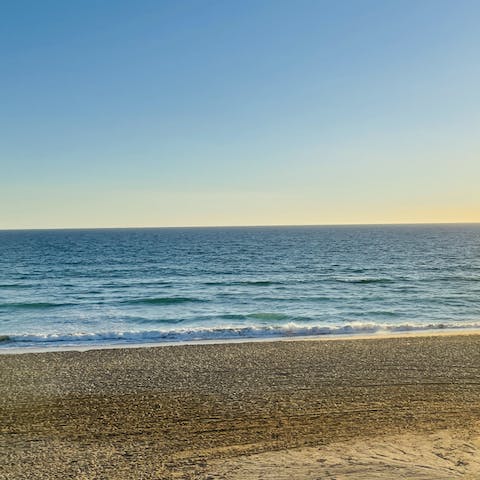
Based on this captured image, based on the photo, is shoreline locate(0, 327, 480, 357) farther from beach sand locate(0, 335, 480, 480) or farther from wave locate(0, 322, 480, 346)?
beach sand locate(0, 335, 480, 480)

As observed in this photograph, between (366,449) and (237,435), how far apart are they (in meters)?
2.33

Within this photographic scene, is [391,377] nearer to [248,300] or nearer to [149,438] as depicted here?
[149,438]

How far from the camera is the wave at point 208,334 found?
19.0 metres

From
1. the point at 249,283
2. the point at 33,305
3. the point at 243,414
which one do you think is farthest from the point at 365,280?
the point at 243,414

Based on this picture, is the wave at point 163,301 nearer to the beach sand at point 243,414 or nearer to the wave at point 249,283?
the wave at point 249,283

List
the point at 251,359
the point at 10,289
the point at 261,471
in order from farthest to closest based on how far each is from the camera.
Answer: the point at 10,289 → the point at 251,359 → the point at 261,471

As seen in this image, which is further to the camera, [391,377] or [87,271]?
[87,271]

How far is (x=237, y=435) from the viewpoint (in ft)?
29.3

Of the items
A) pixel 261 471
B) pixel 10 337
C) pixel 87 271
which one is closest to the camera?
pixel 261 471

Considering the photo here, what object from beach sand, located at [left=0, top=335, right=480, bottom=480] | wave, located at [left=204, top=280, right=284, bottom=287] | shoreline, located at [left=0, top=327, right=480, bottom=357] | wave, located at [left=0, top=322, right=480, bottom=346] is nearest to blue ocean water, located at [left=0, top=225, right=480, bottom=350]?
wave, located at [left=0, top=322, right=480, bottom=346]

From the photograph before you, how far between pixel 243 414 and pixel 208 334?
10.3 m

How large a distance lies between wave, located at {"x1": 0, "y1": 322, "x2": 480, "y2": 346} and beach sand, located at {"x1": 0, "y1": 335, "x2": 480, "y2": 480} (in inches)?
126

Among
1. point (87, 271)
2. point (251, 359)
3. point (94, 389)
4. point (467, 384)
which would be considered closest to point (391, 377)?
point (467, 384)

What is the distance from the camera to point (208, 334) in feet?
66.2
